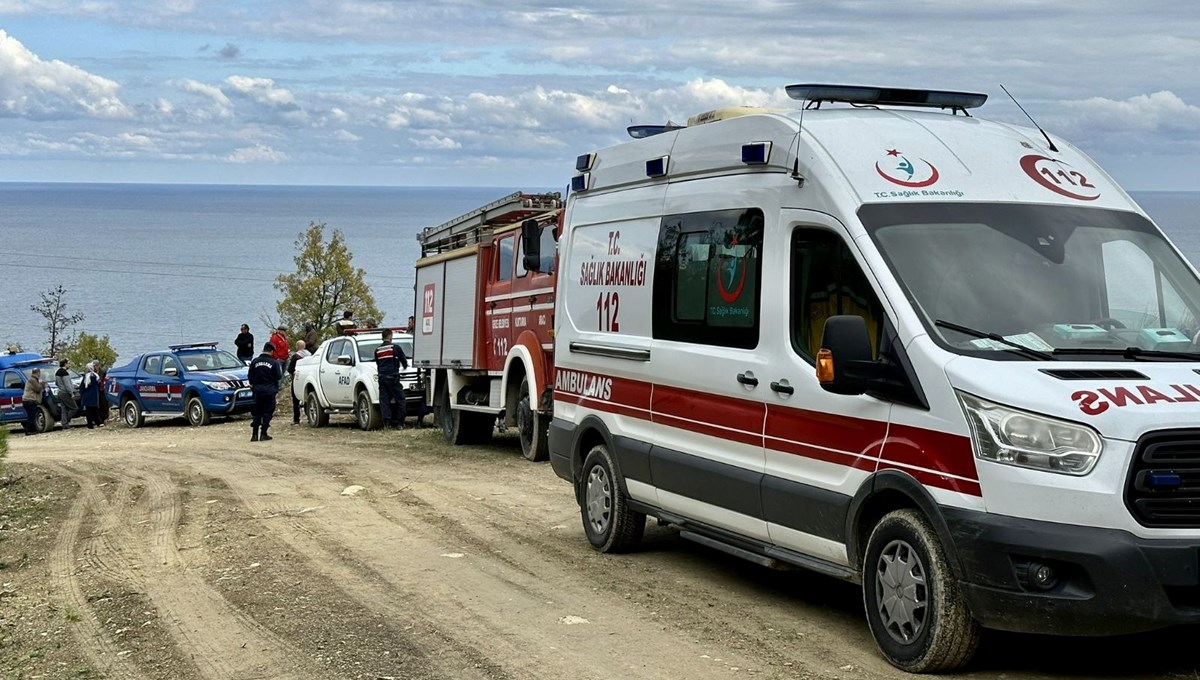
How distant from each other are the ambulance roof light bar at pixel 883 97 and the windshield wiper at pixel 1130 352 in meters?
2.43

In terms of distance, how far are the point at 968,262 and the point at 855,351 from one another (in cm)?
80

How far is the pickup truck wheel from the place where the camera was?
2661cm

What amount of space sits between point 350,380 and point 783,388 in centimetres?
1828

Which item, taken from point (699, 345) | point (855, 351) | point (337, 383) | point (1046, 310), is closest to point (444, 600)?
point (699, 345)

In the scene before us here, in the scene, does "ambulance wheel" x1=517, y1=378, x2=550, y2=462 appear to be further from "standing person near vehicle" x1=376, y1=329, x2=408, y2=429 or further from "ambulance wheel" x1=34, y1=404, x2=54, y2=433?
"ambulance wheel" x1=34, y1=404, x2=54, y2=433

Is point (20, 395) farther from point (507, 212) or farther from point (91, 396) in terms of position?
point (507, 212)

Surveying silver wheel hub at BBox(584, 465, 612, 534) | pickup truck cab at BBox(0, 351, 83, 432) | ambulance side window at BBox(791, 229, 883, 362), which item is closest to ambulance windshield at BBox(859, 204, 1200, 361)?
ambulance side window at BBox(791, 229, 883, 362)

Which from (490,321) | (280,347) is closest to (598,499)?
(490,321)

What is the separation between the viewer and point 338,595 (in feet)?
29.9

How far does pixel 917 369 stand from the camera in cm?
656

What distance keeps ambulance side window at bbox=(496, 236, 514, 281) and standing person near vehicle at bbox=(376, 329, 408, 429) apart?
17.8ft

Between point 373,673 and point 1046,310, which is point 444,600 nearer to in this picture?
point 373,673

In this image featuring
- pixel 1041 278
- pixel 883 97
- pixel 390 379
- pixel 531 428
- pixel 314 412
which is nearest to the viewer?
pixel 1041 278

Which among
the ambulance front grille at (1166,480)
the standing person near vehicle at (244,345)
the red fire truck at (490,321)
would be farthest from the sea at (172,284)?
the ambulance front grille at (1166,480)
